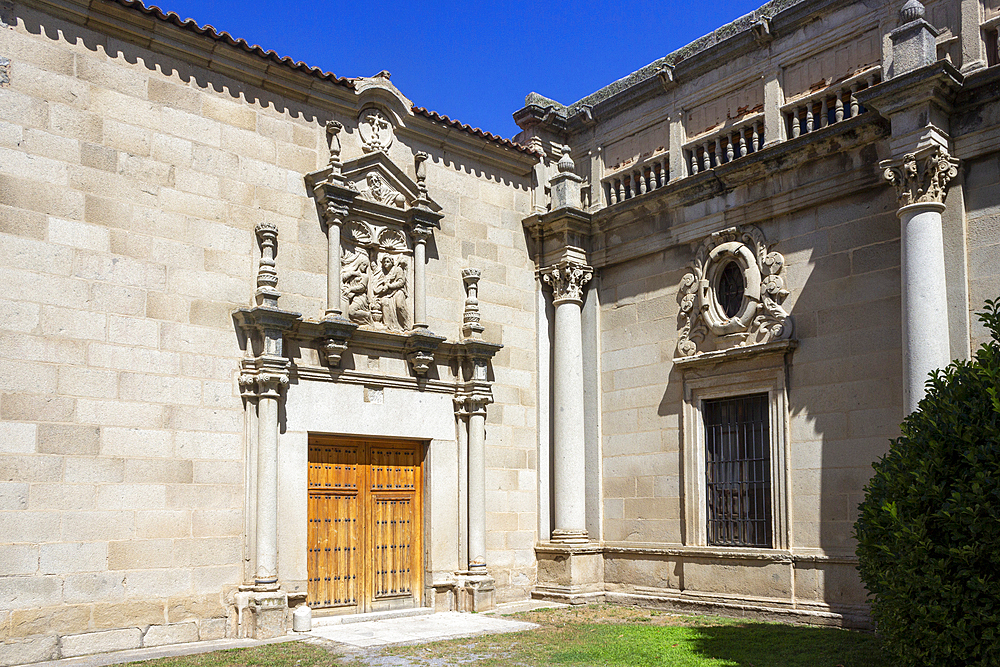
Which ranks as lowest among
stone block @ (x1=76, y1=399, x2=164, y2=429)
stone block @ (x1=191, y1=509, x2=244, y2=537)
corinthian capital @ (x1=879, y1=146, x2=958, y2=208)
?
stone block @ (x1=191, y1=509, x2=244, y2=537)

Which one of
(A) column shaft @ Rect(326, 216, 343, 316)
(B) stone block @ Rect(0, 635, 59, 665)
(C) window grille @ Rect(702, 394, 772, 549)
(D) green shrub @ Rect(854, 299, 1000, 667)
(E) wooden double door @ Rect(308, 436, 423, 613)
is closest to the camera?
(D) green shrub @ Rect(854, 299, 1000, 667)

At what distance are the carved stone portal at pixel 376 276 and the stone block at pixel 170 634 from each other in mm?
3910

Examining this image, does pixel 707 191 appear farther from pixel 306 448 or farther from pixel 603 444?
pixel 306 448

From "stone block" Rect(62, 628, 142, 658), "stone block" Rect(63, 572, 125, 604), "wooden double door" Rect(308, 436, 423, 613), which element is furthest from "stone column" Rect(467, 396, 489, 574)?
"stone block" Rect(63, 572, 125, 604)

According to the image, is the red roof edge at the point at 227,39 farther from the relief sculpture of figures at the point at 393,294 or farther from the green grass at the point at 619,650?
the green grass at the point at 619,650

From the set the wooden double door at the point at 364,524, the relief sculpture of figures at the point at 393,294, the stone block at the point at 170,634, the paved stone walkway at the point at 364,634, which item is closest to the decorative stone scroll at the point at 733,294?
the relief sculpture of figures at the point at 393,294

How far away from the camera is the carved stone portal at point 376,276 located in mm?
11250

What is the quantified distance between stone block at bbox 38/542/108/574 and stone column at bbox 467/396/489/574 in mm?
4563

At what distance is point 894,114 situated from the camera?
31.4 feet

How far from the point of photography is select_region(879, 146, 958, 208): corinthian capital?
9.30m

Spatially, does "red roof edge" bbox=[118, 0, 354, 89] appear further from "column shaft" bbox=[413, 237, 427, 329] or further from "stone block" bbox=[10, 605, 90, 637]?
"stone block" bbox=[10, 605, 90, 637]

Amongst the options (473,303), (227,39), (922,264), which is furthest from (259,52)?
(922,264)

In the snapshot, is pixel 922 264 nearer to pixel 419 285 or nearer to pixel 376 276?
pixel 419 285

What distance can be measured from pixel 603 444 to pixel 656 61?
17.8ft
